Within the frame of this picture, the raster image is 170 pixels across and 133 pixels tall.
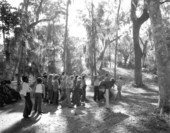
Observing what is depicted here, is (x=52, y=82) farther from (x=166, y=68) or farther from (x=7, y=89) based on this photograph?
(x=166, y=68)

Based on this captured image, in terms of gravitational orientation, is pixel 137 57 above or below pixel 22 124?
above

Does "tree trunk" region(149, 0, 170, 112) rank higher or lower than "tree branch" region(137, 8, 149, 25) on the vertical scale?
lower

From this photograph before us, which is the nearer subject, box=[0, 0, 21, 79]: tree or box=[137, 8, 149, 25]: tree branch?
box=[0, 0, 21, 79]: tree

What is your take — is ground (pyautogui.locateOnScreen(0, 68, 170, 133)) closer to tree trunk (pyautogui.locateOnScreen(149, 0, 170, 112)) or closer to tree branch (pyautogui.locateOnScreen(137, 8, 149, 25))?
tree trunk (pyautogui.locateOnScreen(149, 0, 170, 112))

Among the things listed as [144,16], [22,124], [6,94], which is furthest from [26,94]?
[144,16]

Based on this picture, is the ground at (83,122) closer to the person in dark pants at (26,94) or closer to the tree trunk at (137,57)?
the person in dark pants at (26,94)

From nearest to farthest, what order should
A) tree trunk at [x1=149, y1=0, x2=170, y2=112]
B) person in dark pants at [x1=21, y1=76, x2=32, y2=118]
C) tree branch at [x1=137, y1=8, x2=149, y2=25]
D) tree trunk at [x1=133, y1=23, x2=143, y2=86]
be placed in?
tree trunk at [x1=149, y1=0, x2=170, y2=112], person in dark pants at [x1=21, y1=76, x2=32, y2=118], tree branch at [x1=137, y1=8, x2=149, y2=25], tree trunk at [x1=133, y1=23, x2=143, y2=86]

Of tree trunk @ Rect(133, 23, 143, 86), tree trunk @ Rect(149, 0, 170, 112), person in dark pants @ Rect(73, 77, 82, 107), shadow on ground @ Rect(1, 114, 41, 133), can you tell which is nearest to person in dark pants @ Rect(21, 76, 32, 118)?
shadow on ground @ Rect(1, 114, 41, 133)

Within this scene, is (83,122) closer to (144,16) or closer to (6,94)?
(6,94)

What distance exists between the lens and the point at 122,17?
2811cm

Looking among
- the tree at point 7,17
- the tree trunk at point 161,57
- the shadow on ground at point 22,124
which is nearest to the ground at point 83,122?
the shadow on ground at point 22,124

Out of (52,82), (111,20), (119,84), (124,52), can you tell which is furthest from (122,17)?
(124,52)

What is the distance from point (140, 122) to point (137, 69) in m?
18.0

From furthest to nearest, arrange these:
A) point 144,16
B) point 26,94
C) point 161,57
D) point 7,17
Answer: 1. point 144,16
2. point 7,17
3. point 26,94
4. point 161,57
